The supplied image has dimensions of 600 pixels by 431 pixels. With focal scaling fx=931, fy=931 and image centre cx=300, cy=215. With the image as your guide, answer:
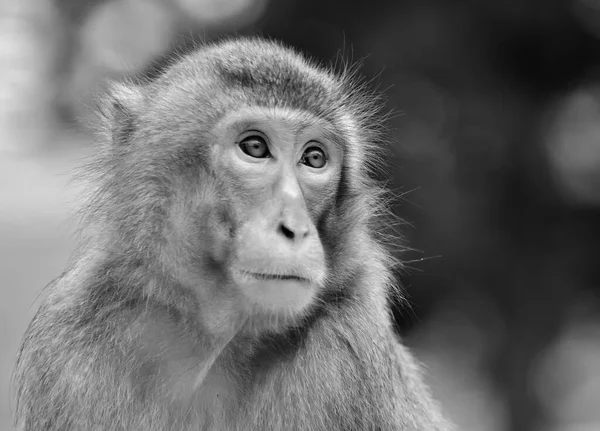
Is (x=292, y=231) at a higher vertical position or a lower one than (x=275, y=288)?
higher

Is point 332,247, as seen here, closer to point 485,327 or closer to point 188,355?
point 188,355

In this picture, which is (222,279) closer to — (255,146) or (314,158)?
(255,146)

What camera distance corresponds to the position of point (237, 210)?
16.1 ft

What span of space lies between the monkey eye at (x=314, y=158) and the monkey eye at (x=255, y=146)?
0.30 meters

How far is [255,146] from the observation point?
5.16 meters

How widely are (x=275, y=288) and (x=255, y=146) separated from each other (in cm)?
85

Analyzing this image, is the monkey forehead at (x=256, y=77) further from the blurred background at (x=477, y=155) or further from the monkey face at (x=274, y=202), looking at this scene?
the blurred background at (x=477, y=155)

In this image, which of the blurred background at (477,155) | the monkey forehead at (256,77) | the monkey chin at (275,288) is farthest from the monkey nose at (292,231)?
the blurred background at (477,155)

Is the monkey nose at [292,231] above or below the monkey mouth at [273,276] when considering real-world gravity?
above

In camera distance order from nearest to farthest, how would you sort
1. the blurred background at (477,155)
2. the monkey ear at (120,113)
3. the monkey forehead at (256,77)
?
the monkey forehead at (256,77), the monkey ear at (120,113), the blurred background at (477,155)

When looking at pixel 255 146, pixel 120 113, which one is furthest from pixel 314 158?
pixel 120 113

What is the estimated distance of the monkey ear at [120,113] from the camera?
5617 mm

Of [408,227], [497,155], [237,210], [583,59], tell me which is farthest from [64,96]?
[237,210]

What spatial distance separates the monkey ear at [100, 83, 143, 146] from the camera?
562 cm
